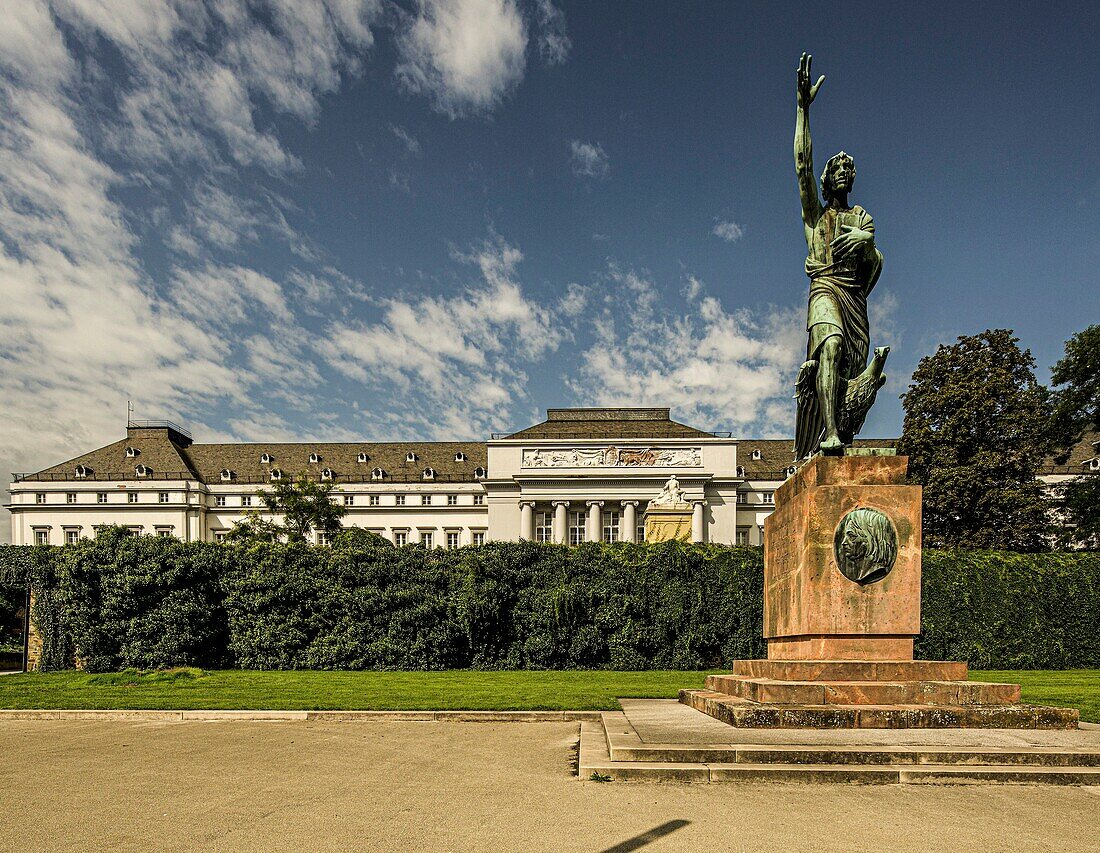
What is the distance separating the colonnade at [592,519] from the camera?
66.2 m

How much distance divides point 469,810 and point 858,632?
483 cm

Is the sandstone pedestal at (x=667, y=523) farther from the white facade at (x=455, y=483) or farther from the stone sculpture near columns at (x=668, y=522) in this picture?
the white facade at (x=455, y=483)

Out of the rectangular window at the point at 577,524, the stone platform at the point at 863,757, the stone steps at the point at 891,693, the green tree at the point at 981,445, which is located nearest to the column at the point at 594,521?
the rectangular window at the point at 577,524

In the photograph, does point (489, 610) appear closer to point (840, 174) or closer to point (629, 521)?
point (840, 174)

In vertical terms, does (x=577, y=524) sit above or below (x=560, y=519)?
below

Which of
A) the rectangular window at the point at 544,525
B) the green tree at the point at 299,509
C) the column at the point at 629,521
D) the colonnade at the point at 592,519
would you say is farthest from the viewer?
the rectangular window at the point at 544,525

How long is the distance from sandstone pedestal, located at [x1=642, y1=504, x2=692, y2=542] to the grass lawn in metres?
8.20

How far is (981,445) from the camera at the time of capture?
3597 centimetres

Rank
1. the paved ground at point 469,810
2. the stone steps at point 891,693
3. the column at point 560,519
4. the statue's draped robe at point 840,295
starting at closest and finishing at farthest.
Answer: the paved ground at point 469,810
the stone steps at point 891,693
the statue's draped robe at point 840,295
the column at point 560,519

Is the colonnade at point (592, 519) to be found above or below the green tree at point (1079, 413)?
below

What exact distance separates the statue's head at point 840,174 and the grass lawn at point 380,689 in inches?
315

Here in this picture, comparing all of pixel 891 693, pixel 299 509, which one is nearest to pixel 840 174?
pixel 891 693

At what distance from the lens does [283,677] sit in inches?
787

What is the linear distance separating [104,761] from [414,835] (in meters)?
5.34
